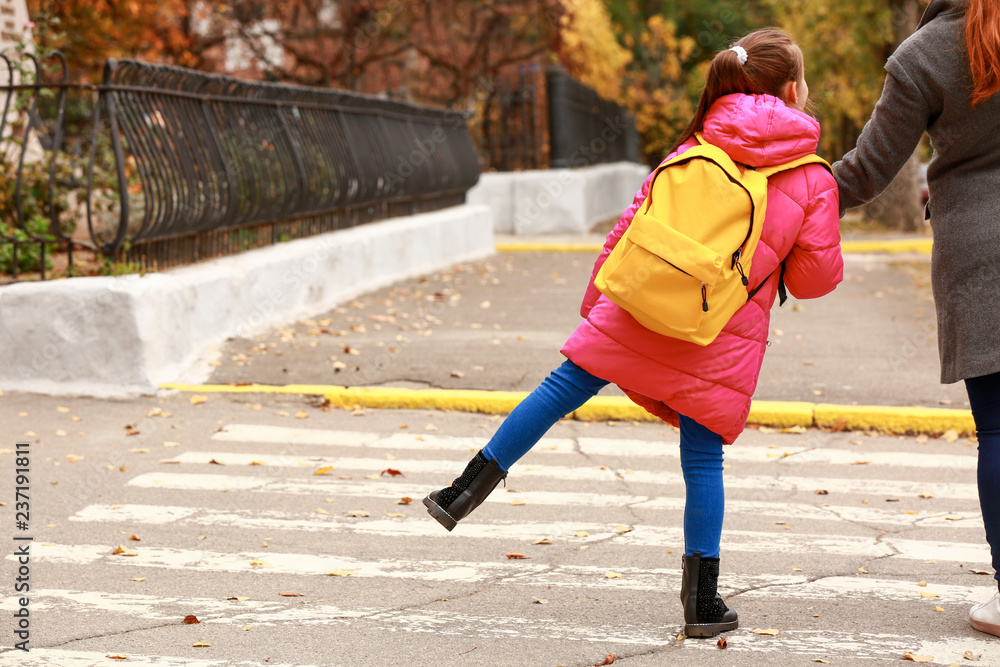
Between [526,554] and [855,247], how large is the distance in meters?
13.5

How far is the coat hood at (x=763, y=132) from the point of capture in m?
3.19

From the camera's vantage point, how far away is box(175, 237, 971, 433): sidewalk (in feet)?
22.5

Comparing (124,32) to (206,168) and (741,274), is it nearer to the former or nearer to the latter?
(206,168)

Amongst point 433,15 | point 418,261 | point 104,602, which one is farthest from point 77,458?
point 433,15

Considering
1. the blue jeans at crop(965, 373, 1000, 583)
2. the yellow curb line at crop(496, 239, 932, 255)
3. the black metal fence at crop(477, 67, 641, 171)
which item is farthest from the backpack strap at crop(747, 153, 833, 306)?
the black metal fence at crop(477, 67, 641, 171)

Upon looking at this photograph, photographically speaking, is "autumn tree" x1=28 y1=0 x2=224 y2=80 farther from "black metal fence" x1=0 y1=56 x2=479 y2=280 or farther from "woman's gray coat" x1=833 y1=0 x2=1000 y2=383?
"woman's gray coat" x1=833 y1=0 x2=1000 y2=383

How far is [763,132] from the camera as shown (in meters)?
3.18

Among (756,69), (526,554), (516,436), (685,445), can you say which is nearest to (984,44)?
(756,69)

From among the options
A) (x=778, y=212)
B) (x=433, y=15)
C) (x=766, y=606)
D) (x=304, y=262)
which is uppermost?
(x=433, y=15)

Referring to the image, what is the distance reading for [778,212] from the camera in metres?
3.26

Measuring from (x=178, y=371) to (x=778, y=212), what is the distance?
4.93 m

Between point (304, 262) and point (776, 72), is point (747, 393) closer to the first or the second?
point (776, 72)

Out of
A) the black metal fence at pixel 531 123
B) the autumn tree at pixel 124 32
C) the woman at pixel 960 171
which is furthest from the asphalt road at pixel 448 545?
the black metal fence at pixel 531 123

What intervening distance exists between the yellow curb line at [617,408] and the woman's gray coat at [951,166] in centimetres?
314
